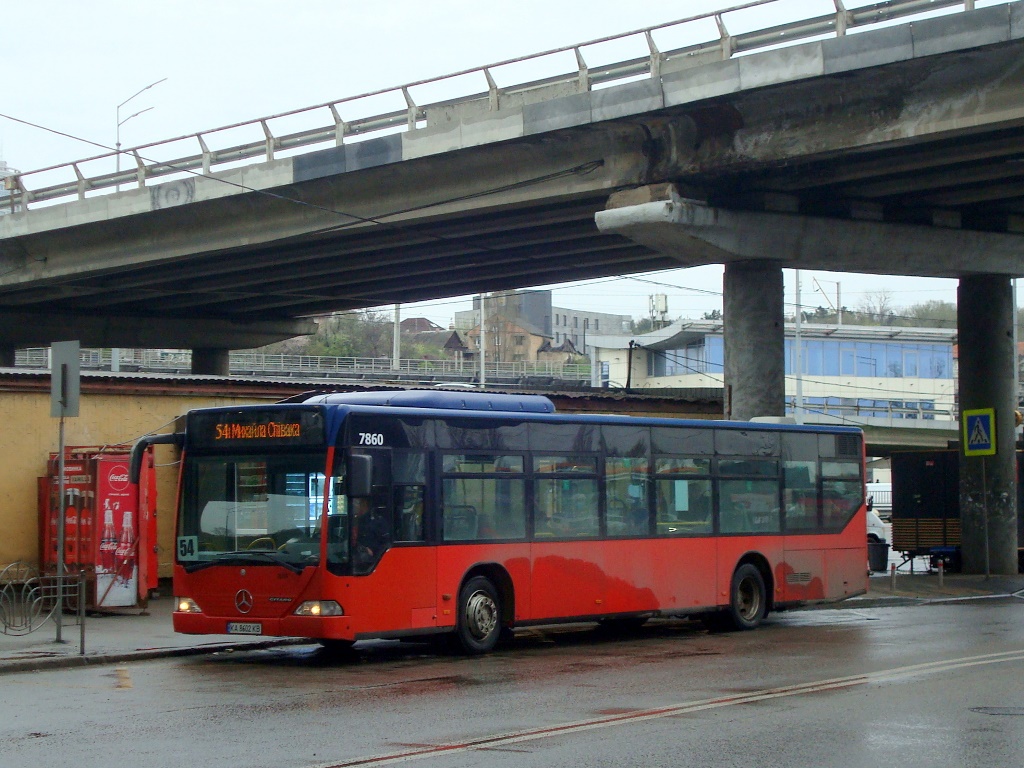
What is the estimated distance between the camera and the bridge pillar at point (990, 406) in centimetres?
3166

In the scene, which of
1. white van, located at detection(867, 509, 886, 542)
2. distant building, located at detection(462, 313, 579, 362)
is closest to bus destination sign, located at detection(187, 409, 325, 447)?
white van, located at detection(867, 509, 886, 542)

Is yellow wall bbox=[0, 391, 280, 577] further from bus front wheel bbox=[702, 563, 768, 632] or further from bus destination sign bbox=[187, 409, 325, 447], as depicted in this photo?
bus front wheel bbox=[702, 563, 768, 632]

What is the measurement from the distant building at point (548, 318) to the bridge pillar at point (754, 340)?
364 ft

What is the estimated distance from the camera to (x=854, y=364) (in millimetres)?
89062

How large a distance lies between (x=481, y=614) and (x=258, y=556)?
2.70m

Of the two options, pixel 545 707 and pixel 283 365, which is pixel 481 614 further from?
pixel 283 365

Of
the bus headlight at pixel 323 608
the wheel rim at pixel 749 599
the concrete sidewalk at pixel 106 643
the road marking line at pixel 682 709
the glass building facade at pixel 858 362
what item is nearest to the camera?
the road marking line at pixel 682 709

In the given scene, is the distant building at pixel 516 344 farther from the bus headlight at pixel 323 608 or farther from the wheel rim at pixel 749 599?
the bus headlight at pixel 323 608

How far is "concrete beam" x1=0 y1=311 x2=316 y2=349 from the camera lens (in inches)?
1788

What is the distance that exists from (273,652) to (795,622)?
8.71m

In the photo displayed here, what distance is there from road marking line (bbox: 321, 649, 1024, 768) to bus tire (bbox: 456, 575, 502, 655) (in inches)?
171

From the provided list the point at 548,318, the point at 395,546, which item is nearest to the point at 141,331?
the point at 395,546

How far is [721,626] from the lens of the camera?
18.5m

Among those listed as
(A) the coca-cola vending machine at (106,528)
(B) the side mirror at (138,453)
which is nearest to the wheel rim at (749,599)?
(B) the side mirror at (138,453)
